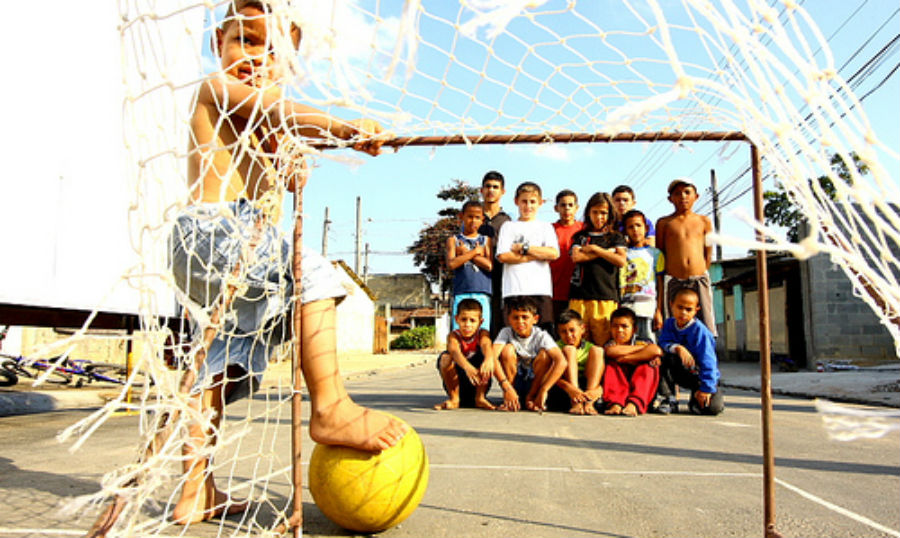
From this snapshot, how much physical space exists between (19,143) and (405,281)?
51094 mm

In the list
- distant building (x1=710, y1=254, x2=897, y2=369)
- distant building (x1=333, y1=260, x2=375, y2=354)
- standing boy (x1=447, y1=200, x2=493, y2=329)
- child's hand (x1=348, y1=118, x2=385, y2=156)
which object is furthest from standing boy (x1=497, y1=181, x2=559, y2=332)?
distant building (x1=333, y1=260, x2=375, y2=354)

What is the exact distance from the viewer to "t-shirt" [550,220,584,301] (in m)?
6.10

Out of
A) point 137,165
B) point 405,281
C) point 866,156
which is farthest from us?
point 405,281

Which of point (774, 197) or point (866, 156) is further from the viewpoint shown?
point (774, 197)

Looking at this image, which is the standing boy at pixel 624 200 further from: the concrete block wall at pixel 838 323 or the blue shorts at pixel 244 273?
the concrete block wall at pixel 838 323

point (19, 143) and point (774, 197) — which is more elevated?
point (774, 197)

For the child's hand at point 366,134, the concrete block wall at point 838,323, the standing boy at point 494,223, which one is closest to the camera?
the child's hand at point 366,134

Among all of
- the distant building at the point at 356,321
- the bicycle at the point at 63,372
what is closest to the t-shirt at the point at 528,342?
the bicycle at the point at 63,372

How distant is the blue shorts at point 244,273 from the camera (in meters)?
2.10

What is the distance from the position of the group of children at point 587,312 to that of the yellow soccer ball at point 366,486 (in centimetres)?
360

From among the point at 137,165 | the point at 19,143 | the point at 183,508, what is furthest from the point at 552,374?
the point at 19,143

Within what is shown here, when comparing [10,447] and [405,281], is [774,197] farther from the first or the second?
[405,281]

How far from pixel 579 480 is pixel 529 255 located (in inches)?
118

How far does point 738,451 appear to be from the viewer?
12.3 feet
